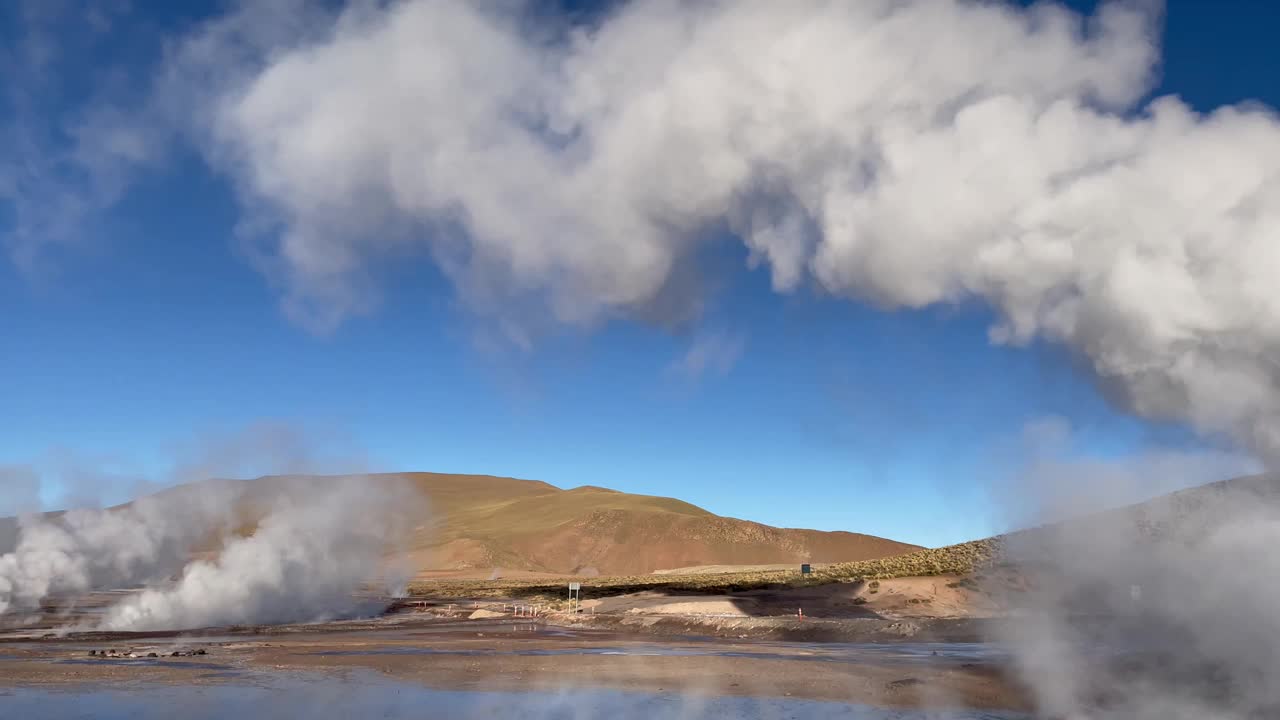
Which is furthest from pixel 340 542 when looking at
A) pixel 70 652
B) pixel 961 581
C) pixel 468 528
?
pixel 468 528

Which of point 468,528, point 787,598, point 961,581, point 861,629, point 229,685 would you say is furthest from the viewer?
point 468,528

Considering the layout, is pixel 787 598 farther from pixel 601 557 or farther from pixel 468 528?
pixel 468 528

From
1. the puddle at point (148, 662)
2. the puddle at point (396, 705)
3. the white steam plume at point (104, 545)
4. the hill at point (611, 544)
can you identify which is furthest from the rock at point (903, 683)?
the hill at point (611, 544)

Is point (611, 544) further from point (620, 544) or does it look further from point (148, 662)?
point (148, 662)

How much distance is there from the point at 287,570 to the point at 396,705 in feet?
128

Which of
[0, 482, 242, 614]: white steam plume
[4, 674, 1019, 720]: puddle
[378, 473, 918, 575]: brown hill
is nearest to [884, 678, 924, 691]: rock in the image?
[4, 674, 1019, 720]: puddle

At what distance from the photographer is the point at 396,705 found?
19.6 metres

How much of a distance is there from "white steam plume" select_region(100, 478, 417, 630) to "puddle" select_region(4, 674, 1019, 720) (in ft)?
94.4

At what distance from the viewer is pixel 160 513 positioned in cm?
5625

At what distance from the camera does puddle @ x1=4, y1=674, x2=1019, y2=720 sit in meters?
18.2

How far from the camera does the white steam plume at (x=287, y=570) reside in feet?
161

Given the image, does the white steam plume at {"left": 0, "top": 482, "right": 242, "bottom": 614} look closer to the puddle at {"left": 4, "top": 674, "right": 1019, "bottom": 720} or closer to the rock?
the puddle at {"left": 4, "top": 674, "right": 1019, "bottom": 720}

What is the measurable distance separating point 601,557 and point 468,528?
42150mm

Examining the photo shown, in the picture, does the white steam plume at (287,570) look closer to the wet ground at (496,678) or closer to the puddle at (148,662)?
the wet ground at (496,678)
